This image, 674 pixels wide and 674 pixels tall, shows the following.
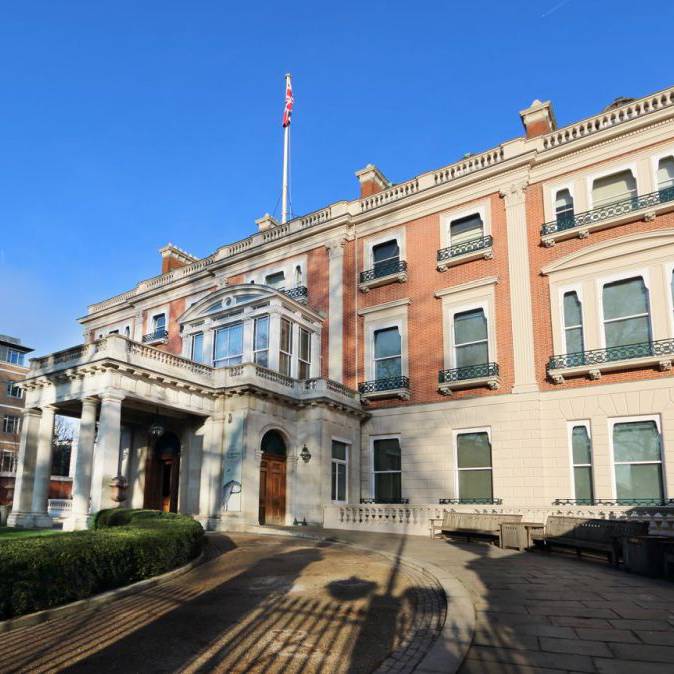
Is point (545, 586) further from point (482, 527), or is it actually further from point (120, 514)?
point (120, 514)

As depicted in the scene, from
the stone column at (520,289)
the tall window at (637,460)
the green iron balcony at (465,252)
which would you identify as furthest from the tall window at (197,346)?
the tall window at (637,460)

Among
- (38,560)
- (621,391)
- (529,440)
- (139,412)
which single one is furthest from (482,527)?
(139,412)

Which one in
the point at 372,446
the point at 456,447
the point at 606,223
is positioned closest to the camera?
the point at 606,223

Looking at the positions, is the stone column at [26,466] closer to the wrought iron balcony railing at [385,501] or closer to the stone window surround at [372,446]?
the wrought iron balcony railing at [385,501]

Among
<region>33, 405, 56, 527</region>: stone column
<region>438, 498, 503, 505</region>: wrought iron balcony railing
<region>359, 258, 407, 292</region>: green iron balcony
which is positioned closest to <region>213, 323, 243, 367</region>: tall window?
<region>359, 258, 407, 292</region>: green iron balcony

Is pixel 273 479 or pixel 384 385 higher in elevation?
pixel 384 385

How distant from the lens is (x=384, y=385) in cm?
2280

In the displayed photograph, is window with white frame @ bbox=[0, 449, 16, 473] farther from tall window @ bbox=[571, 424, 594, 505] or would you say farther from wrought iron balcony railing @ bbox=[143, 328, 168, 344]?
tall window @ bbox=[571, 424, 594, 505]

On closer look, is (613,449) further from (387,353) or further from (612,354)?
(387,353)

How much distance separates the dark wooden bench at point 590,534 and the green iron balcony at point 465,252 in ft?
35.1

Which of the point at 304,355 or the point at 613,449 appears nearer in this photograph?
the point at 613,449

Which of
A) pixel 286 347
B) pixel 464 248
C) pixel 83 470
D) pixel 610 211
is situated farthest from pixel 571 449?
pixel 83 470

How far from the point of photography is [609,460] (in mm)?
17672

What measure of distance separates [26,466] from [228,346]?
341 inches
